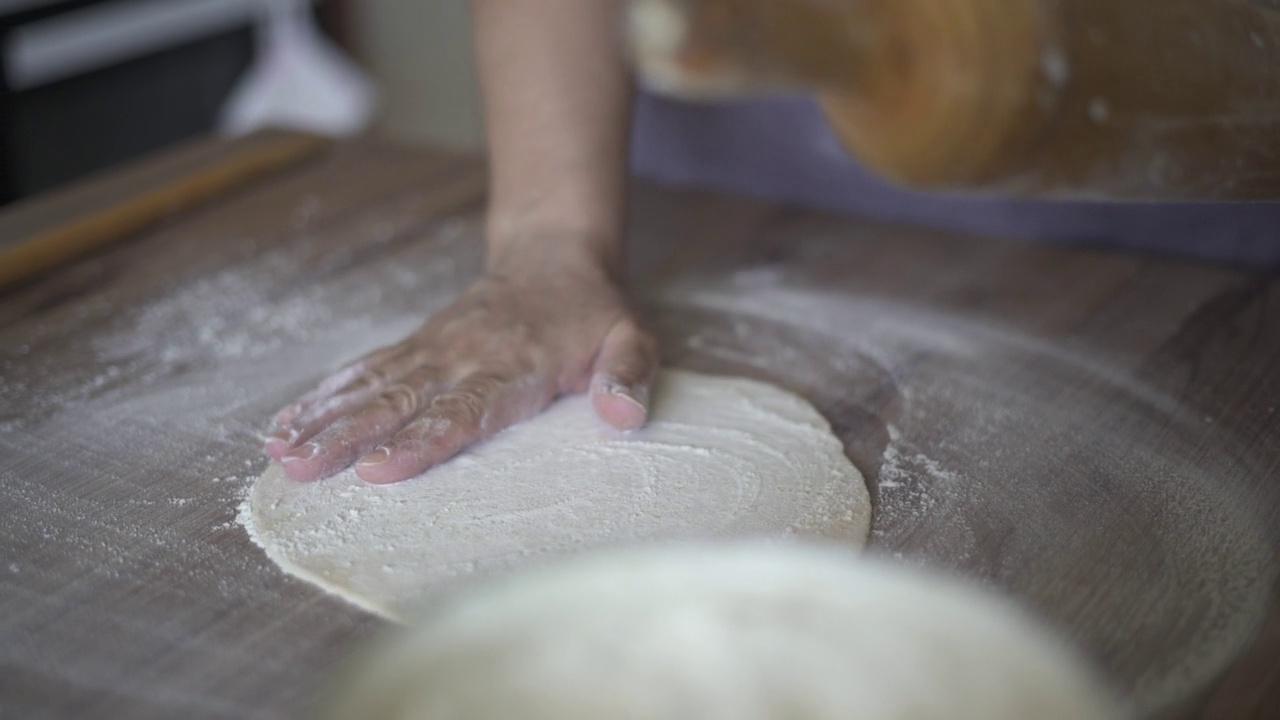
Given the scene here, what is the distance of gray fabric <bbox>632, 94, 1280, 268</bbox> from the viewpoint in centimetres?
124

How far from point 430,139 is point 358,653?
3.03 metres

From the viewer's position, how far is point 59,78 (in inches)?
101

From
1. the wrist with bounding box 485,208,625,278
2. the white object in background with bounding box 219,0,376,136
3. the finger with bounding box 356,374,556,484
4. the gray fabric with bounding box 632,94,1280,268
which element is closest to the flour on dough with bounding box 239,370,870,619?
the finger with bounding box 356,374,556,484

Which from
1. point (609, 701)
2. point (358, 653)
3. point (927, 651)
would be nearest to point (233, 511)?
point (358, 653)

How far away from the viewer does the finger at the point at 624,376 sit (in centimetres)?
95

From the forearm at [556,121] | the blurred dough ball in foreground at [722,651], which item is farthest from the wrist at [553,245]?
the blurred dough ball in foreground at [722,651]

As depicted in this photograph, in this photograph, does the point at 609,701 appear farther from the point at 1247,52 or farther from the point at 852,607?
the point at 1247,52

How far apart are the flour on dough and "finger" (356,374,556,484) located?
11mm

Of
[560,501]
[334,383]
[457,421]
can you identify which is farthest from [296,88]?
[560,501]

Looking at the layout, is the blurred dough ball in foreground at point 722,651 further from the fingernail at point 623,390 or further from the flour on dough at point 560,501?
the fingernail at point 623,390

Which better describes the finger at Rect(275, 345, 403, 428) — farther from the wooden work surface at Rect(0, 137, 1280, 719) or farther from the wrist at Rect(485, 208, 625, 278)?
the wrist at Rect(485, 208, 625, 278)

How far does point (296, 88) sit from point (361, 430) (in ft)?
6.67

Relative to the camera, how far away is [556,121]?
122cm

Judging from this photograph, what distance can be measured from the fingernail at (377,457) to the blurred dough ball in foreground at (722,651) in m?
0.17
